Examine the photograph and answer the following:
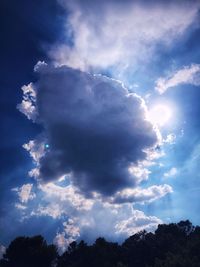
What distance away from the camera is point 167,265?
4641 cm

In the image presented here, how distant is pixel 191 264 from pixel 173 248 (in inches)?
595

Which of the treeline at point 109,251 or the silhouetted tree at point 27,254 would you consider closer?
the treeline at point 109,251

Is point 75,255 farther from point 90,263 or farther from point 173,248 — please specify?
point 173,248

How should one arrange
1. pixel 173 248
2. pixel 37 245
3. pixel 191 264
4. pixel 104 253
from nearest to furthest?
1. pixel 191 264
2. pixel 173 248
3. pixel 104 253
4. pixel 37 245

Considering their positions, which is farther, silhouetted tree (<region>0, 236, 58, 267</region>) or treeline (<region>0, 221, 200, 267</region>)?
silhouetted tree (<region>0, 236, 58, 267</region>)

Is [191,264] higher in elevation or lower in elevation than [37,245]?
lower

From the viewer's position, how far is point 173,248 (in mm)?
60781

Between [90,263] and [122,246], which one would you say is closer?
[90,263]

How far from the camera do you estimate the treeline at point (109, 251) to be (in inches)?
2520

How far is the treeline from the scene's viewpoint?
210 ft

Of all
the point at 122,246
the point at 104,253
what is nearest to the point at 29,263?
the point at 104,253

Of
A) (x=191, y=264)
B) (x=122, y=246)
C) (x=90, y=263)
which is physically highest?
(x=122, y=246)

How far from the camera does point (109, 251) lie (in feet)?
220

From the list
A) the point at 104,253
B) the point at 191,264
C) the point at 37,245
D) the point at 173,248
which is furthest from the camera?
the point at 37,245
